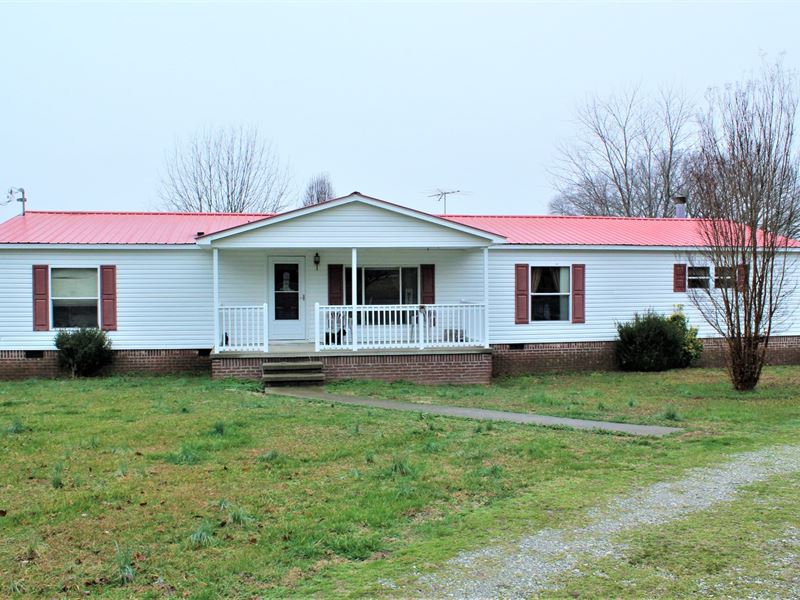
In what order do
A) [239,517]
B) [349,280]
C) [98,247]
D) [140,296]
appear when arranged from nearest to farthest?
[239,517], [98,247], [140,296], [349,280]

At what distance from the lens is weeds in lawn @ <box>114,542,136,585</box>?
3.99 meters

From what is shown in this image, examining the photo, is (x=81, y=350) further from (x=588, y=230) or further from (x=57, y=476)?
(x=588, y=230)

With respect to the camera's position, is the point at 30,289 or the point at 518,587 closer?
the point at 518,587

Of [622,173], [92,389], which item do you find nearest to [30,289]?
[92,389]

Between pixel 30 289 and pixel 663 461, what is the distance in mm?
13127

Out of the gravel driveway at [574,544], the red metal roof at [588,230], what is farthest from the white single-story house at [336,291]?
the gravel driveway at [574,544]

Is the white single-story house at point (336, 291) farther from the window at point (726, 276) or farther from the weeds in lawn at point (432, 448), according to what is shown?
the weeds in lawn at point (432, 448)

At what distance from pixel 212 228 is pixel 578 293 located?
350 inches

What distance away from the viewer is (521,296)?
16344mm

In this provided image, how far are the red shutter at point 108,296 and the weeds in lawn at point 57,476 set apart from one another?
9175 millimetres

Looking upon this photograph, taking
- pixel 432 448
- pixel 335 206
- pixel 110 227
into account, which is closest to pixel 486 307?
pixel 335 206

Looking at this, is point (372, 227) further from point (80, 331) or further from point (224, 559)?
point (224, 559)

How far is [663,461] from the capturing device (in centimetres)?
691

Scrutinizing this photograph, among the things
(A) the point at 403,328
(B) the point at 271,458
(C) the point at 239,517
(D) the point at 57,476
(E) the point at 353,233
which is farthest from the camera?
(A) the point at 403,328
